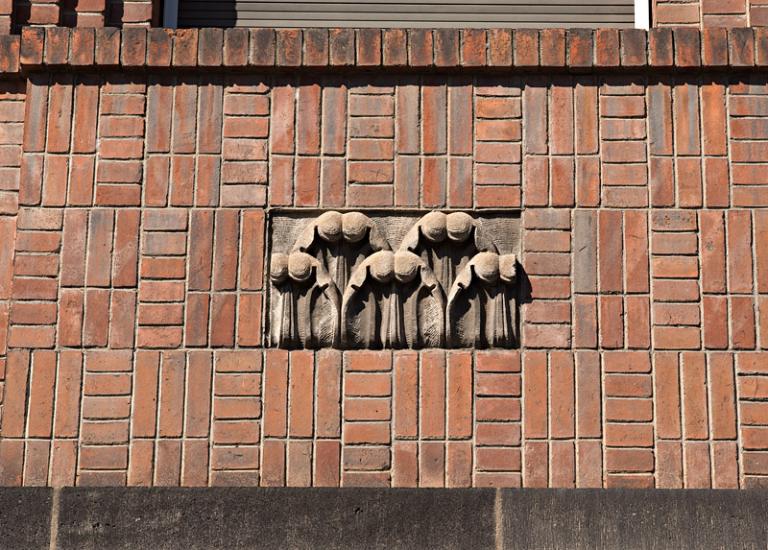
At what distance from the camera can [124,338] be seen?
4289 mm

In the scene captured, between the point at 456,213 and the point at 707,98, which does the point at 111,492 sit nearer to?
the point at 456,213

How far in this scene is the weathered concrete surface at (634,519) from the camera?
160 inches

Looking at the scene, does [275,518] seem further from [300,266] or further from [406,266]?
[406,266]

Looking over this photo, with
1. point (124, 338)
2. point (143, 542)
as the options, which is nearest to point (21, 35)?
point (124, 338)

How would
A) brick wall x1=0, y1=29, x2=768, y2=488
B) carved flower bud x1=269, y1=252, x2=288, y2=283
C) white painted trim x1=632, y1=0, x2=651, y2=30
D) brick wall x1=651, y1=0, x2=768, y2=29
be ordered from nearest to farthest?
brick wall x1=0, y1=29, x2=768, y2=488, carved flower bud x1=269, y1=252, x2=288, y2=283, brick wall x1=651, y1=0, x2=768, y2=29, white painted trim x1=632, y1=0, x2=651, y2=30

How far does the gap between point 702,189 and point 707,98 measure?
1.22 ft

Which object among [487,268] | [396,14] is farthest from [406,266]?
[396,14]

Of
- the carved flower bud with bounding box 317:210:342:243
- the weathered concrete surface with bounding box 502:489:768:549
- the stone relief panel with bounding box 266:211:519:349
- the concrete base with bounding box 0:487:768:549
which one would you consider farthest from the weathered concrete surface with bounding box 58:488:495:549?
the carved flower bud with bounding box 317:210:342:243

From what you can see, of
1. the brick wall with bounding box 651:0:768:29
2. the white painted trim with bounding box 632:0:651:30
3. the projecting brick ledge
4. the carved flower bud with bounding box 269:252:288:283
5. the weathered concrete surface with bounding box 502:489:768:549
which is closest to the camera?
the weathered concrete surface with bounding box 502:489:768:549

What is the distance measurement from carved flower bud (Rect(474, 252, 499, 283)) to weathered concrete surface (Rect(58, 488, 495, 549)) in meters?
0.80

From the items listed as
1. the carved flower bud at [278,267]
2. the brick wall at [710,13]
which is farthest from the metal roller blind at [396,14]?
the carved flower bud at [278,267]

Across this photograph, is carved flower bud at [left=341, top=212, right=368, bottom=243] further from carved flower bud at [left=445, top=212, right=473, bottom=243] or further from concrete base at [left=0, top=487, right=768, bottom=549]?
concrete base at [left=0, top=487, right=768, bottom=549]

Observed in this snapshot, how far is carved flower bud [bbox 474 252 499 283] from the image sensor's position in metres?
4.27

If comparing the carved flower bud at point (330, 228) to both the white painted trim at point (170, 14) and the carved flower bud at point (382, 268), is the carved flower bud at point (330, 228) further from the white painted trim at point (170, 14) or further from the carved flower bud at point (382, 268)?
the white painted trim at point (170, 14)
